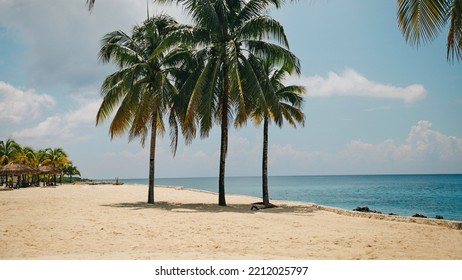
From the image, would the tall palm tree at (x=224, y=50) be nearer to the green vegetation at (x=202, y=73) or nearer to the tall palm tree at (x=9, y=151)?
the green vegetation at (x=202, y=73)

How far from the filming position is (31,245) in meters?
7.26

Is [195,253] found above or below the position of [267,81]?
below

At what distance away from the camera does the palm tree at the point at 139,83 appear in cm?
1580

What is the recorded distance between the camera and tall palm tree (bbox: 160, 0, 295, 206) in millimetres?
14162

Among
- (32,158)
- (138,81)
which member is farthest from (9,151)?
(138,81)

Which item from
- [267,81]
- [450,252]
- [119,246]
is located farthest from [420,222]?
[119,246]

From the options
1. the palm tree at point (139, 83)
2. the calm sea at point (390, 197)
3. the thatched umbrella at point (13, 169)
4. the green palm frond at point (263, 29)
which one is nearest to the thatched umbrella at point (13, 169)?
the thatched umbrella at point (13, 169)

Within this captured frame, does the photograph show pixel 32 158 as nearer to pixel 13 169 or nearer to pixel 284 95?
pixel 13 169

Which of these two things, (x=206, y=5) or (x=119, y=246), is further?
(x=206, y=5)

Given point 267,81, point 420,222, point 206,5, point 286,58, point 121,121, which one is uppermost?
point 206,5

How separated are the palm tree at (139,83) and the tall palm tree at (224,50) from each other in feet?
5.35

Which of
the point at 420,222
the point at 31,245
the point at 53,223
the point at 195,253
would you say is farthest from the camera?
the point at 420,222
